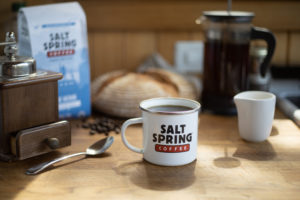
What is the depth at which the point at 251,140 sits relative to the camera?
36.3 inches

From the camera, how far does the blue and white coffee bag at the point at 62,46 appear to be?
97 centimetres

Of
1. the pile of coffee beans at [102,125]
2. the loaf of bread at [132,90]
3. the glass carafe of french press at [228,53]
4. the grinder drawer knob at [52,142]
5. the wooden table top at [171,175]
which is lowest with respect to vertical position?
the wooden table top at [171,175]

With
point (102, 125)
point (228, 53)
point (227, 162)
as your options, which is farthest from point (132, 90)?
point (227, 162)

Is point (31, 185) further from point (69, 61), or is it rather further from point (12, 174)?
point (69, 61)

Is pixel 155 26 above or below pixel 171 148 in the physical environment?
above

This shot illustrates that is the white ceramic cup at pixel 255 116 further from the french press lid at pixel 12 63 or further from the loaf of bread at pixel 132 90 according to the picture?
the french press lid at pixel 12 63

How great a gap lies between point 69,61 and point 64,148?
26cm

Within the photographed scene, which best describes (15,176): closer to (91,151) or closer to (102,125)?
(91,151)

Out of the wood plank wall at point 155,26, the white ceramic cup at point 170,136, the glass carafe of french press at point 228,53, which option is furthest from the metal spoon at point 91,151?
the wood plank wall at point 155,26

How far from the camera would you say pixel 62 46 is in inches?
39.9

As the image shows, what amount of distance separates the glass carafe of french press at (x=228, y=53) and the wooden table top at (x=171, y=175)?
22 cm

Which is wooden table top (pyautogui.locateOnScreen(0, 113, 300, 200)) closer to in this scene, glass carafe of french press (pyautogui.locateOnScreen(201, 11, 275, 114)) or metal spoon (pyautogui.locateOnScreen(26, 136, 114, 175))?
metal spoon (pyautogui.locateOnScreen(26, 136, 114, 175))

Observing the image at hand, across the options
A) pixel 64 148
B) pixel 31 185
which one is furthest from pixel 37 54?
pixel 31 185

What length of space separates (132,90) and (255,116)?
347mm
